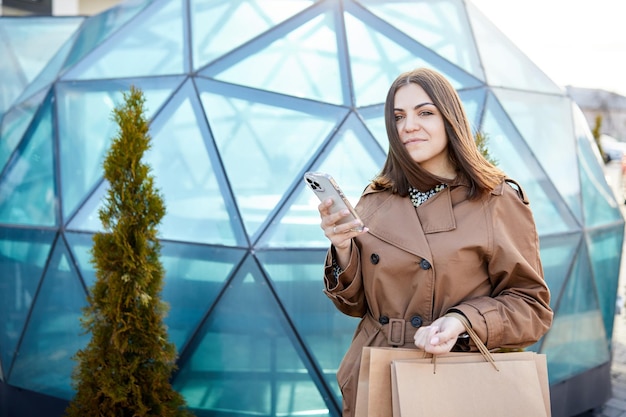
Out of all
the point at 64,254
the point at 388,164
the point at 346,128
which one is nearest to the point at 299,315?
the point at 346,128

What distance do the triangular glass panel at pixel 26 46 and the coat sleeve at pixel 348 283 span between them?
6.73m

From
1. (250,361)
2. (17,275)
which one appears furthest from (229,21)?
(250,361)

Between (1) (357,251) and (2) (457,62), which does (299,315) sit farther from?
(2) (457,62)

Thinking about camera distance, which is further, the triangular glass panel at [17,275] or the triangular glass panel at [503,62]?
the triangular glass panel at [503,62]

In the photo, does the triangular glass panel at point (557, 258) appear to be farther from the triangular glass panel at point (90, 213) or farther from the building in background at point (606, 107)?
the building in background at point (606, 107)

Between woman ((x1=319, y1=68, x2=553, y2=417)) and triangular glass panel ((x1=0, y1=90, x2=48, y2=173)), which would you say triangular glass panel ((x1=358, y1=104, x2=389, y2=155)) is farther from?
triangular glass panel ((x1=0, y1=90, x2=48, y2=173))

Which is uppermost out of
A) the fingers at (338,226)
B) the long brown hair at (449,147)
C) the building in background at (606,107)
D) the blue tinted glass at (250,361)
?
the building in background at (606,107)

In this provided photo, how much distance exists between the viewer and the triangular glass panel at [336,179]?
564cm

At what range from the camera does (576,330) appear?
22.8 feet

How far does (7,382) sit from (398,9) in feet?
20.5

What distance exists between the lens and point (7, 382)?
259 inches

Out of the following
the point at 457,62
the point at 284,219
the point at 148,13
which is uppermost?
the point at 148,13

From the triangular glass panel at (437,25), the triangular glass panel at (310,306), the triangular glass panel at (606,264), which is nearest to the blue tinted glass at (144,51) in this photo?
the triangular glass panel at (437,25)

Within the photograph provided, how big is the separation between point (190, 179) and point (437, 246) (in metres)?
3.86
